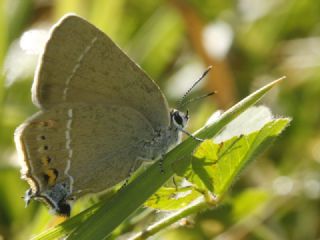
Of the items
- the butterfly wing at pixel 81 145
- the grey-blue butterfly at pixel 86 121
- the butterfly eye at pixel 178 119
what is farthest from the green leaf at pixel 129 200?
the butterfly eye at pixel 178 119

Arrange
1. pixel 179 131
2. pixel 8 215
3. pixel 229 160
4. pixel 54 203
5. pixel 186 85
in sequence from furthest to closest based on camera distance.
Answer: pixel 186 85 < pixel 8 215 < pixel 179 131 < pixel 54 203 < pixel 229 160

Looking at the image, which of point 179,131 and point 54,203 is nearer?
point 54,203

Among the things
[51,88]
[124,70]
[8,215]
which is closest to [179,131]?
[124,70]

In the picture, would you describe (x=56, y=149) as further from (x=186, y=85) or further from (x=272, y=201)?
(x=186, y=85)

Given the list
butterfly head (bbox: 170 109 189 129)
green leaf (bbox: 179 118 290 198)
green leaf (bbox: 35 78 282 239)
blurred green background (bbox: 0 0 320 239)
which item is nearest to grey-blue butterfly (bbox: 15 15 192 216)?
butterfly head (bbox: 170 109 189 129)

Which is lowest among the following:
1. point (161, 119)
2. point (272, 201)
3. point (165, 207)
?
point (272, 201)

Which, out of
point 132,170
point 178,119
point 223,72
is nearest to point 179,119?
point 178,119

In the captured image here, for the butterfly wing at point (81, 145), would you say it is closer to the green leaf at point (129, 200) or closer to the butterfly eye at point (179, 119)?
the butterfly eye at point (179, 119)
